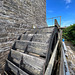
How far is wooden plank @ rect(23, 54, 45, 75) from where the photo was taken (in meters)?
1.04

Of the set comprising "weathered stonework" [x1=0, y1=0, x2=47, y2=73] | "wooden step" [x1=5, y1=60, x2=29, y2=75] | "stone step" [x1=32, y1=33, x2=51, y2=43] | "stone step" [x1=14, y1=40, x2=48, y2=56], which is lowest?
"wooden step" [x1=5, y1=60, x2=29, y2=75]

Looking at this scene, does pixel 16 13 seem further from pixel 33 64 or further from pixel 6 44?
pixel 33 64

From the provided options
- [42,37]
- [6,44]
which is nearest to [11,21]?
[6,44]

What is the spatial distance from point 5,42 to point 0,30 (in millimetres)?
478

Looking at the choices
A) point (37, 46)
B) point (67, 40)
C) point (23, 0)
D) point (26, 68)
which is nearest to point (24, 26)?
point (23, 0)

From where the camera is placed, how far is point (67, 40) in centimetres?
827

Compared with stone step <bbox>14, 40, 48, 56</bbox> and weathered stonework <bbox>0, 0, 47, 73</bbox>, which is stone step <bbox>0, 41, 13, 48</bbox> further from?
stone step <bbox>14, 40, 48, 56</bbox>

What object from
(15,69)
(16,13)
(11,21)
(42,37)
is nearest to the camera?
(15,69)

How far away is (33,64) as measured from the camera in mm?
1127

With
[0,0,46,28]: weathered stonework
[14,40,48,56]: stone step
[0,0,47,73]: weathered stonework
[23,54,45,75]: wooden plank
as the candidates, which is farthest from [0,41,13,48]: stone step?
[23,54,45,75]: wooden plank

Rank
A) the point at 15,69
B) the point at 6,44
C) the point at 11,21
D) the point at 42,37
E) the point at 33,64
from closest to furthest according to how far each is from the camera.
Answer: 1. the point at 33,64
2. the point at 15,69
3. the point at 42,37
4. the point at 6,44
5. the point at 11,21

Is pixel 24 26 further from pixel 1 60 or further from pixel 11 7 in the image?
pixel 1 60

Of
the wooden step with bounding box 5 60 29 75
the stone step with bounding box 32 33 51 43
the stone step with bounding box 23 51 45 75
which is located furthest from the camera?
the stone step with bounding box 32 33 51 43

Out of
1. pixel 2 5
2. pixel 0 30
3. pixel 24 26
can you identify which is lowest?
pixel 0 30
